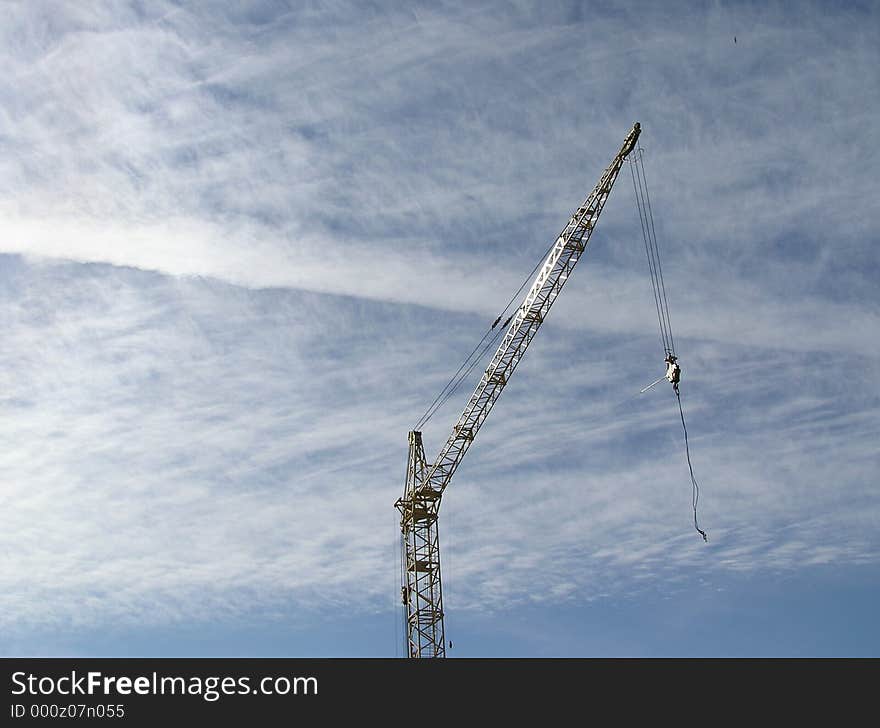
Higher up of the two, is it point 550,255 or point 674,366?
point 550,255
